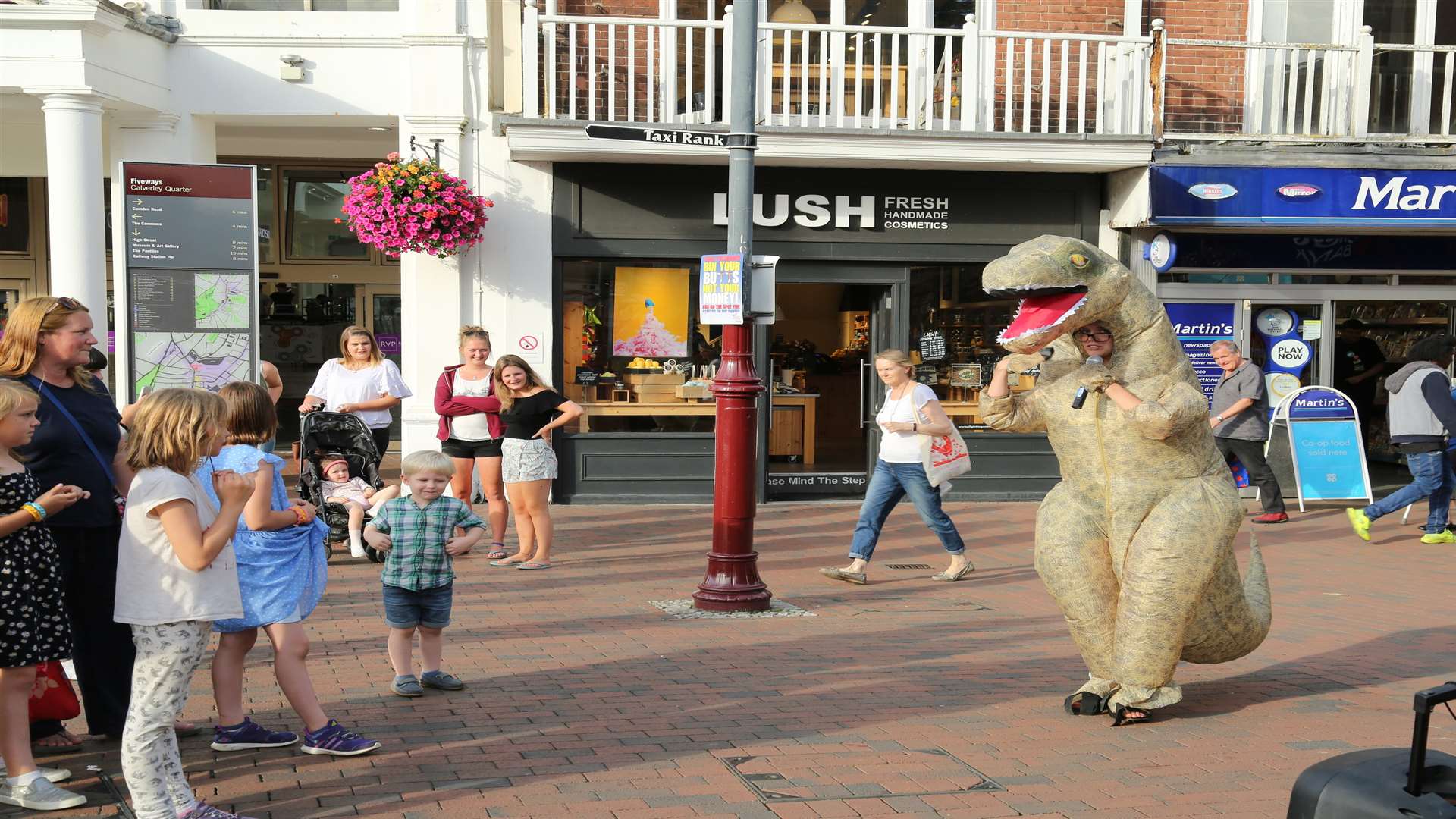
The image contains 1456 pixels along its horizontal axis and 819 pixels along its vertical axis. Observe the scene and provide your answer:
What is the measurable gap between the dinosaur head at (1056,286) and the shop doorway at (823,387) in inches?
306

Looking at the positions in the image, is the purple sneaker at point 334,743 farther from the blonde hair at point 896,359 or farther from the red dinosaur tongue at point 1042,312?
the blonde hair at point 896,359

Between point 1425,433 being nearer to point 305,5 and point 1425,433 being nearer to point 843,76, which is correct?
point 843,76

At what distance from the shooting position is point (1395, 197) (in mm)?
13062

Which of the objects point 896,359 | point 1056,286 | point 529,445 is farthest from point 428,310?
point 1056,286

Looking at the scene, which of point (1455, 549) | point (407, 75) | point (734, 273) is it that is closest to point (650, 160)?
point (407, 75)

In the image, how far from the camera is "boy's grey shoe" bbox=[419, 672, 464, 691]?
6.00 m

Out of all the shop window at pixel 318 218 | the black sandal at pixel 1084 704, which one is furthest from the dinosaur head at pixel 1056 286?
the shop window at pixel 318 218

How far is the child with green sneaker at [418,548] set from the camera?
5.73m

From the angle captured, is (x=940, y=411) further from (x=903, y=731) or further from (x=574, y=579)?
(x=903, y=731)

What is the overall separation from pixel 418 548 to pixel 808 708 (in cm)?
180

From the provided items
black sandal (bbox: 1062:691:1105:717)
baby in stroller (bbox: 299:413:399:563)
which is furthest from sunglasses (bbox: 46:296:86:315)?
baby in stroller (bbox: 299:413:399:563)

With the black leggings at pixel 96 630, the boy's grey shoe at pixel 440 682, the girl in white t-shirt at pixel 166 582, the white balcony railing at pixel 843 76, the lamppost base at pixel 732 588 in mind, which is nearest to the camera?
the girl in white t-shirt at pixel 166 582

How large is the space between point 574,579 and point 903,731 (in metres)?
3.94

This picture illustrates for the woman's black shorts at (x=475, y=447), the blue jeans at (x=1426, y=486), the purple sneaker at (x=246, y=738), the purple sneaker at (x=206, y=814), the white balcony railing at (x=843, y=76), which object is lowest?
the purple sneaker at (x=246, y=738)
